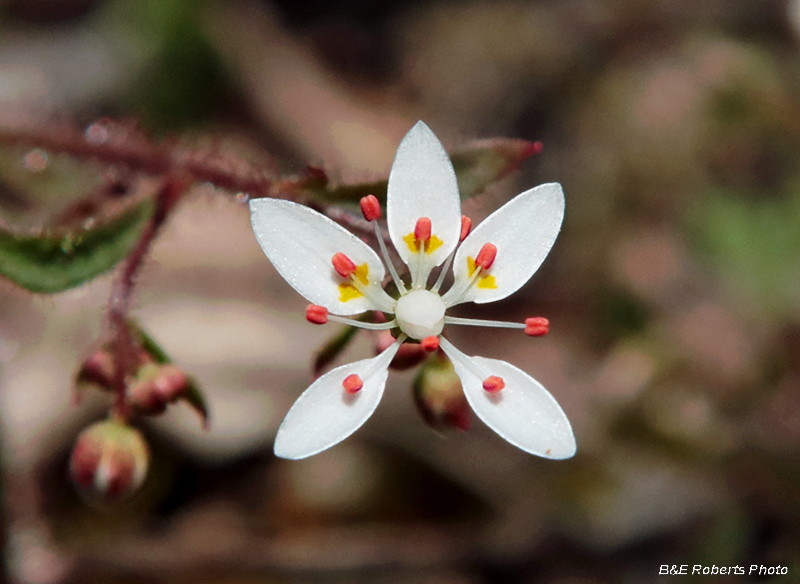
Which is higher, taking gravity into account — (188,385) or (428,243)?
(428,243)

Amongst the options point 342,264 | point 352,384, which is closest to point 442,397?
point 352,384

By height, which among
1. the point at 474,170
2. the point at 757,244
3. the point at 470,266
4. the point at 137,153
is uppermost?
the point at 757,244

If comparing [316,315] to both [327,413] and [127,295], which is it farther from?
[127,295]

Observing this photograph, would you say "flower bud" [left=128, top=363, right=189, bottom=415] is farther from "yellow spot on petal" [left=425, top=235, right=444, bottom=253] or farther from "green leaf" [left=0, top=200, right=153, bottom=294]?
"yellow spot on petal" [left=425, top=235, right=444, bottom=253]

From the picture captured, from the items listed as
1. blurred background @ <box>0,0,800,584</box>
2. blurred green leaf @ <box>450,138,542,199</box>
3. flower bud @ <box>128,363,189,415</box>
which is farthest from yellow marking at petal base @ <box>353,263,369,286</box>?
blurred background @ <box>0,0,800,584</box>

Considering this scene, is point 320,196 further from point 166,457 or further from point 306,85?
point 306,85

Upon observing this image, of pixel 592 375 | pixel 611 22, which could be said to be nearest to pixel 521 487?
pixel 592 375
